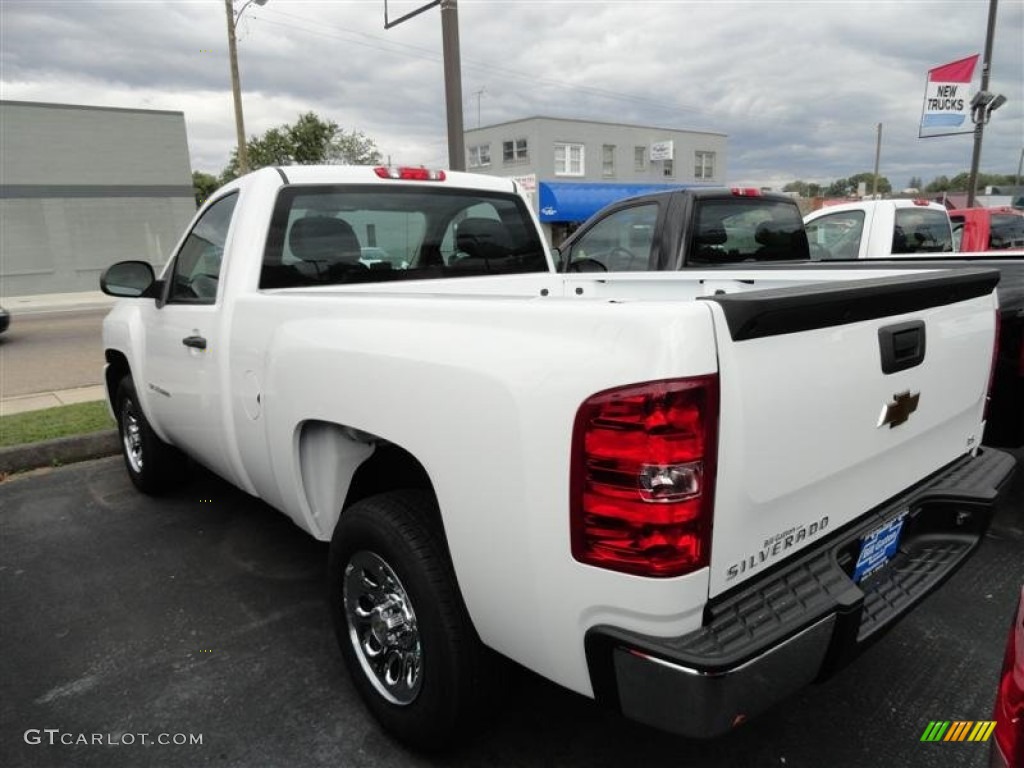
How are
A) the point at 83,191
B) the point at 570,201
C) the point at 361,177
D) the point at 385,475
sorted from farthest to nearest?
the point at 570,201 < the point at 83,191 < the point at 361,177 < the point at 385,475

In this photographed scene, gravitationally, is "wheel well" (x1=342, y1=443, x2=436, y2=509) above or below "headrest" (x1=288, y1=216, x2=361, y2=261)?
below

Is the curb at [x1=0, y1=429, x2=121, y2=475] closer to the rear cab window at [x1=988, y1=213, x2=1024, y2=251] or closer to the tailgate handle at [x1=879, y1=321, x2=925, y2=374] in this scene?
the tailgate handle at [x1=879, y1=321, x2=925, y2=374]

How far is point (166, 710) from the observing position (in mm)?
2510

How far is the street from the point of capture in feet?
28.3

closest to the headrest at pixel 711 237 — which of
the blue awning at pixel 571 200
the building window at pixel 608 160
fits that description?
the blue awning at pixel 571 200

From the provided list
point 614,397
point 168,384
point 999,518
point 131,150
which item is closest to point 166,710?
point 168,384

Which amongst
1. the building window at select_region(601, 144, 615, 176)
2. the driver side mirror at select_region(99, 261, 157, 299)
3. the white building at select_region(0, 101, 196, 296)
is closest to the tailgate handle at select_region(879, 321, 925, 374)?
the driver side mirror at select_region(99, 261, 157, 299)

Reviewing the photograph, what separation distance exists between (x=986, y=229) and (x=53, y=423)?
1195 cm

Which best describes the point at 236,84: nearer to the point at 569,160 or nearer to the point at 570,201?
the point at 570,201

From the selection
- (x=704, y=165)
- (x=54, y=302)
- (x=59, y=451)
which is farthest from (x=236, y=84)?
(x=704, y=165)

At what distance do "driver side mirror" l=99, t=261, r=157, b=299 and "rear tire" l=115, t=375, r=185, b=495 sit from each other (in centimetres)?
71

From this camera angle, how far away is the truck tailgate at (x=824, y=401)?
4.98 feet

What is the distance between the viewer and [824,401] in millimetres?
1694

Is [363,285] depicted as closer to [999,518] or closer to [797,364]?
[797,364]
